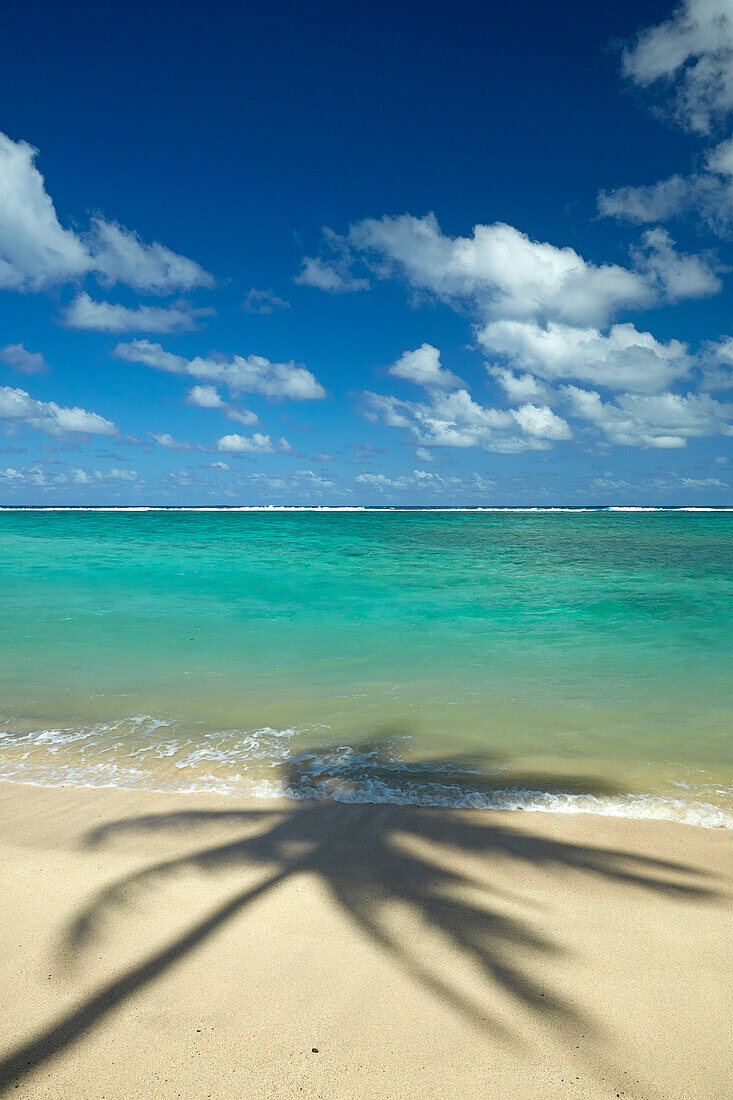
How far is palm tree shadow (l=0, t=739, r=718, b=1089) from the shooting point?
2.42m

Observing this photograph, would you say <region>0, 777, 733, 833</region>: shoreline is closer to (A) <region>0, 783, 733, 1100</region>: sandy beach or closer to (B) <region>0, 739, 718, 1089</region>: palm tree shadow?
(B) <region>0, 739, 718, 1089</region>: palm tree shadow

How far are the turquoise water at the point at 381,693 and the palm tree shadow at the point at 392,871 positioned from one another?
74 mm

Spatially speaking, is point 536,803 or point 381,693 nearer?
point 536,803

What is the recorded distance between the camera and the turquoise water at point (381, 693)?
461cm

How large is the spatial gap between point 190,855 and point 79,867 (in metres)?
0.63

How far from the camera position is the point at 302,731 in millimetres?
5570

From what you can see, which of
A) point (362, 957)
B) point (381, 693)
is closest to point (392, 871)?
point (362, 957)

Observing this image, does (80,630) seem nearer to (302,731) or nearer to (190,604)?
(190,604)

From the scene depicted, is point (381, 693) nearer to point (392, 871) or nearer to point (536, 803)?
point (536, 803)

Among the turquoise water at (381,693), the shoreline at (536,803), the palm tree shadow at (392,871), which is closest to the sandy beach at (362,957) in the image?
the palm tree shadow at (392,871)

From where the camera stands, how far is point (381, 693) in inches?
267

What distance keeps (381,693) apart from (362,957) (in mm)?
4157

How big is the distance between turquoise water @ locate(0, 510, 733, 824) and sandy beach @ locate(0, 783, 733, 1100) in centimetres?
73

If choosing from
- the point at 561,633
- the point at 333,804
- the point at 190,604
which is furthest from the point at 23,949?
the point at 190,604
